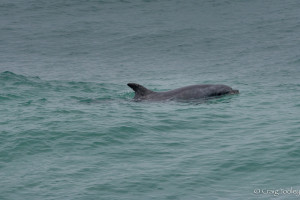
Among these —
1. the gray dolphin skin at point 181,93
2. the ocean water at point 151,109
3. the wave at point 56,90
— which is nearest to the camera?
the ocean water at point 151,109

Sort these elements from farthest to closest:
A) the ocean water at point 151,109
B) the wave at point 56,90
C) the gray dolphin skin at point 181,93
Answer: the wave at point 56,90, the gray dolphin skin at point 181,93, the ocean water at point 151,109

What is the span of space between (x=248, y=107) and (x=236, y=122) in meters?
2.42

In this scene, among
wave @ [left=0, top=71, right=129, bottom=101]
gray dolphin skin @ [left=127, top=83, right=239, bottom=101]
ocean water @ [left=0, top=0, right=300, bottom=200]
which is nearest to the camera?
ocean water @ [left=0, top=0, right=300, bottom=200]

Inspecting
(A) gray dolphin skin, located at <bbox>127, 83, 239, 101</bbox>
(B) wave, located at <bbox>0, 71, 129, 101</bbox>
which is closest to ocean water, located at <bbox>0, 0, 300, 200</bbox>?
(B) wave, located at <bbox>0, 71, 129, 101</bbox>

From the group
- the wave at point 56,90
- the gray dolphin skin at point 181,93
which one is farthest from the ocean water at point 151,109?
the gray dolphin skin at point 181,93

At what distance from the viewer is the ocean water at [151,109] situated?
11.9m

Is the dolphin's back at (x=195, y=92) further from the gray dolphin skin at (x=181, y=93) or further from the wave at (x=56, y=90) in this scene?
the wave at (x=56, y=90)

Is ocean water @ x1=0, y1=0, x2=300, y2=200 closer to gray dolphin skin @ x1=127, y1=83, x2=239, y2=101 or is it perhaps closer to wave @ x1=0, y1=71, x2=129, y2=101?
wave @ x1=0, y1=71, x2=129, y2=101

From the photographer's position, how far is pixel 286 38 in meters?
35.5

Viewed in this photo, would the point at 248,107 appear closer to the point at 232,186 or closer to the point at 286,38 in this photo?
the point at 232,186

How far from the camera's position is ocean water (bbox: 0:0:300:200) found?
11.9 m

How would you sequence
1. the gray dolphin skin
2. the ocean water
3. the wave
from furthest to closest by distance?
the wave < the gray dolphin skin < the ocean water

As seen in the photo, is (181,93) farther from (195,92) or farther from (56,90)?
(56,90)

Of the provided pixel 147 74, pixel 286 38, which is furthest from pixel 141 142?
pixel 286 38
